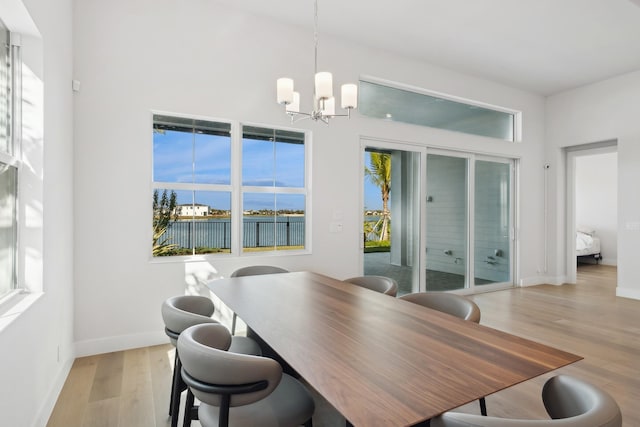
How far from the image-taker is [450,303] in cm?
224

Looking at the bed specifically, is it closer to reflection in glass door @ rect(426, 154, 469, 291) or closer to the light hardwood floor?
the light hardwood floor

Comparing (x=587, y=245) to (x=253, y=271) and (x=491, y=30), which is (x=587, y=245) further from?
(x=253, y=271)

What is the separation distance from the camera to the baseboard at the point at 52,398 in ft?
6.77

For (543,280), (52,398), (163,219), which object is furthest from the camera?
(543,280)

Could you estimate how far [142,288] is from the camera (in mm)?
3412

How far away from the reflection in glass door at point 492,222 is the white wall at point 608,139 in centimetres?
105

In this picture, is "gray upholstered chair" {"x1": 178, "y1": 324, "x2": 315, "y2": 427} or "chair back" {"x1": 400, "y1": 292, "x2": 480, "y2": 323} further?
"chair back" {"x1": 400, "y1": 292, "x2": 480, "y2": 323}

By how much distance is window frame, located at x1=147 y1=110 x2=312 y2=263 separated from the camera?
11.7 ft

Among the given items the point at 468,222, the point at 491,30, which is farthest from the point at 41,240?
the point at 468,222

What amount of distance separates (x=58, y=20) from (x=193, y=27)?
1.32 m

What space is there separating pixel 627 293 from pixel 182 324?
266 inches

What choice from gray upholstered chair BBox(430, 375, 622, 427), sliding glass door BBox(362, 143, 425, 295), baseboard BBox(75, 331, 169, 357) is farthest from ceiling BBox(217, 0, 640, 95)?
gray upholstered chair BBox(430, 375, 622, 427)

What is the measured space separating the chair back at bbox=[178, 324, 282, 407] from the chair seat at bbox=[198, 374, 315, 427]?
6.6 inches

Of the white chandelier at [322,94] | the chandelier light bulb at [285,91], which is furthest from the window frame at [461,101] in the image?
the chandelier light bulb at [285,91]
